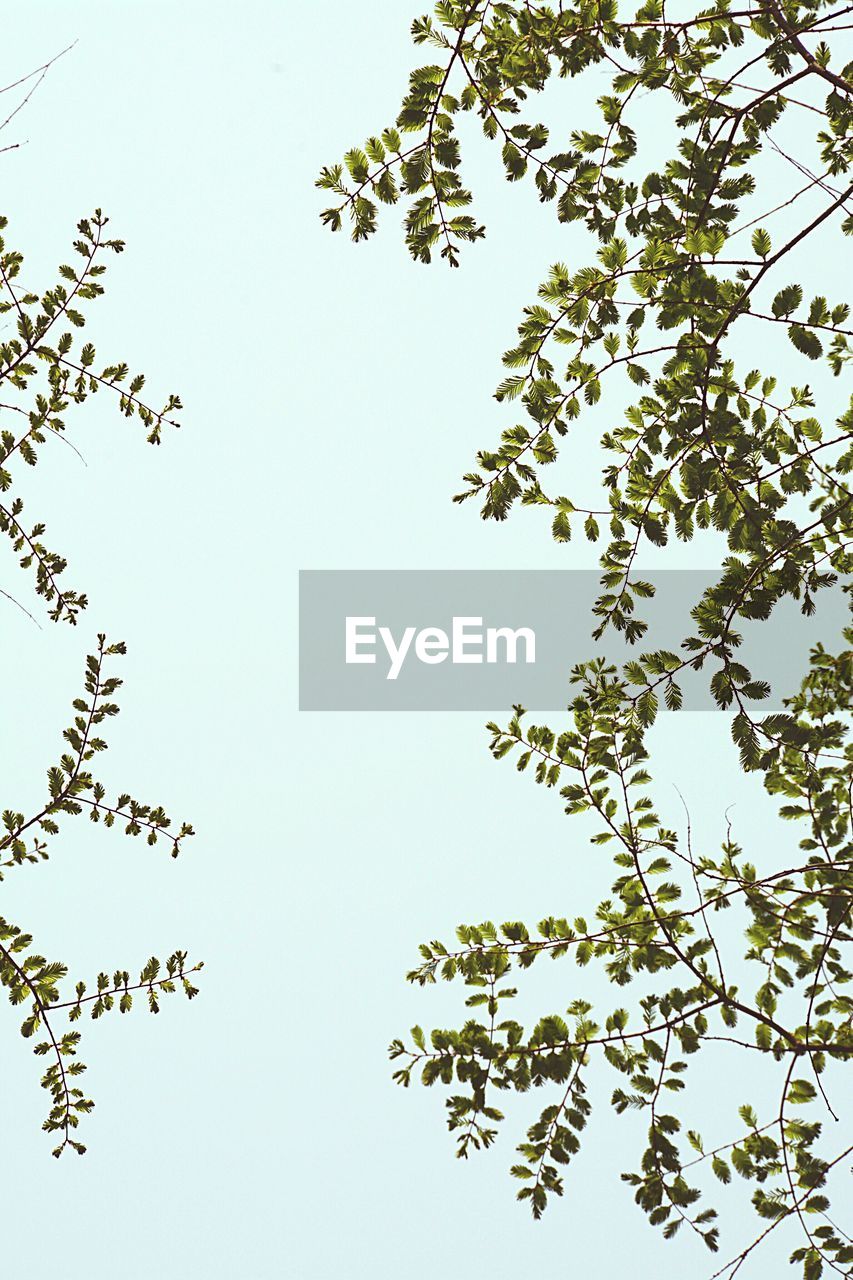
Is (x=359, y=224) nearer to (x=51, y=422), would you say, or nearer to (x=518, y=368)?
(x=518, y=368)

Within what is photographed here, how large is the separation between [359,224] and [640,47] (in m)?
0.54

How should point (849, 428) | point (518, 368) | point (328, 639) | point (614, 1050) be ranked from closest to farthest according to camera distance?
point (614, 1050), point (849, 428), point (518, 368), point (328, 639)

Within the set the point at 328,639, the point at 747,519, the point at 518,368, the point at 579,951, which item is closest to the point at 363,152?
the point at 518,368

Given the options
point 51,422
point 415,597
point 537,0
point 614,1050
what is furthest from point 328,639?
point 614,1050

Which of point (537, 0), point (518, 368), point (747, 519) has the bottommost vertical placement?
point (747, 519)

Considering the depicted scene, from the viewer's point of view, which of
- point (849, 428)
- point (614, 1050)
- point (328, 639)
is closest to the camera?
point (614, 1050)

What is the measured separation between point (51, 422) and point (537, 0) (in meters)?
2.13

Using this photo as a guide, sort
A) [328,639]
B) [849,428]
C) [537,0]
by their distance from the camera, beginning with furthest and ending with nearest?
1. [328,639]
2. [537,0]
3. [849,428]

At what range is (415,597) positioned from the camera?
4648mm

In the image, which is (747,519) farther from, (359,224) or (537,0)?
(537,0)

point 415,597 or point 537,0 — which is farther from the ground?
point 537,0

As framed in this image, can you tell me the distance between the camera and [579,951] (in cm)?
164

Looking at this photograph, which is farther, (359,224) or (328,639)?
(328,639)

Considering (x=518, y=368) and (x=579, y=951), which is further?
(x=518, y=368)
